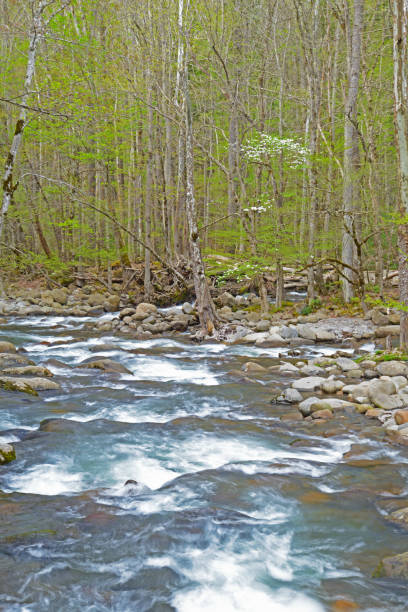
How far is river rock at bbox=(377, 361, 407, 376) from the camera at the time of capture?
8070 millimetres

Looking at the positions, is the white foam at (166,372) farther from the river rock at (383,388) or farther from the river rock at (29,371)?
the river rock at (383,388)

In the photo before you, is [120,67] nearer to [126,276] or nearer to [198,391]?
[126,276]

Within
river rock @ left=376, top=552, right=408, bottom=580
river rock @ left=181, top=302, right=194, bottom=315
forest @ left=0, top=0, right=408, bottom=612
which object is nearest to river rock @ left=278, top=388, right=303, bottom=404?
forest @ left=0, top=0, right=408, bottom=612

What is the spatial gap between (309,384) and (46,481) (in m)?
4.44

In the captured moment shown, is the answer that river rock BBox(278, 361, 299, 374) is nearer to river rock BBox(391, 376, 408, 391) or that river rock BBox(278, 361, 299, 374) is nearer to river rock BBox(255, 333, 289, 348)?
river rock BBox(391, 376, 408, 391)

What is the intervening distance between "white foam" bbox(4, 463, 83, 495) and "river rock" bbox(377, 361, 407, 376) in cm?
522

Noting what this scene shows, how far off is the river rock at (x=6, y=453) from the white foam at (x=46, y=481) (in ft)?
1.02

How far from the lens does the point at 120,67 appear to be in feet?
54.6

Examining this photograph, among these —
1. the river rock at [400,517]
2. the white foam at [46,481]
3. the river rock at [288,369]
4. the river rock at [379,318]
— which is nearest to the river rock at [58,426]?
the white foam at [46,481]

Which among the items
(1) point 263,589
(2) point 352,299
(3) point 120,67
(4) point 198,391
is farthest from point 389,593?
(3) point 120,67

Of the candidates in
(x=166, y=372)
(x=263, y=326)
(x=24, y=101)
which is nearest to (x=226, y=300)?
(x=263, y=326)

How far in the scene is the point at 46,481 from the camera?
16.1 feet

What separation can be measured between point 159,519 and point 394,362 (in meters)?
5.40

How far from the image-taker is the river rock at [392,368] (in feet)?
26.5
